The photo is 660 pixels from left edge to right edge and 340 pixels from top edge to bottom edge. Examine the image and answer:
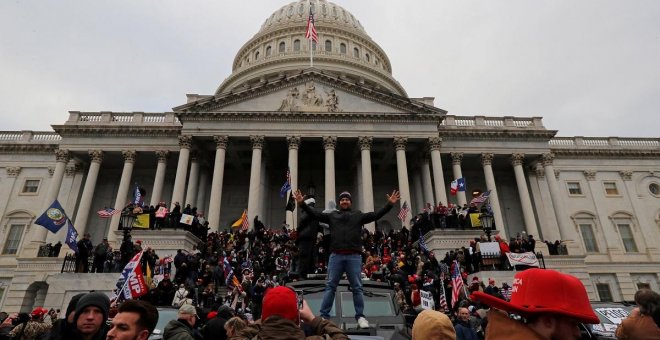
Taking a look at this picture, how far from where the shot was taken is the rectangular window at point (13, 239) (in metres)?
36.8

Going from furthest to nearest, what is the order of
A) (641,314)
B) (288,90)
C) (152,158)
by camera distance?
1. (152,158)
2. (288,90)
3. (641,314)

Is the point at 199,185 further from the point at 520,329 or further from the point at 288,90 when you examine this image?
the point at 520,329

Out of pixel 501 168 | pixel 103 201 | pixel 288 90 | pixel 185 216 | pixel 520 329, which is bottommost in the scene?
pixel 520 329

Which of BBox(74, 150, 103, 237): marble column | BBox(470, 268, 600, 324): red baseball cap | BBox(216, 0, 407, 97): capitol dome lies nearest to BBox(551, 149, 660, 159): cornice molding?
BBox(216, 0, 407, 97): capitol dome

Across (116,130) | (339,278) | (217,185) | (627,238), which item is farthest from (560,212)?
(116,130)

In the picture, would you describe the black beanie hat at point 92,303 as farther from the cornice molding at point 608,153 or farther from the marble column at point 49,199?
the cornice molding at point 608,153

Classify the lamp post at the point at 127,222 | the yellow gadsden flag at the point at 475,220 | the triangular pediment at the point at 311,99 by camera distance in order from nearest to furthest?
1. the lamp post at the point at 127,222
2. the yellow gadsden flag at the point at 475,220
3. the triangular pediment at the point at 311,99

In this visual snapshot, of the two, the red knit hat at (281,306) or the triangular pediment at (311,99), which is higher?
the triangular pediment at (311,99)

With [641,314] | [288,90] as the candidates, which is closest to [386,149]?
[288,90]

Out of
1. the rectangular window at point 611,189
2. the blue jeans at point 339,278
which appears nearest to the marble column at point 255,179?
the blue jeans at point 339,278

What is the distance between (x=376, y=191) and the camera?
41.2 meters

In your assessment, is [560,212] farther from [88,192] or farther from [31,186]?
[31,186]

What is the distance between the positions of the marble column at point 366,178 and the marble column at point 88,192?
22604 mm

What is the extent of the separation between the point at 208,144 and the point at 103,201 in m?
12.1
